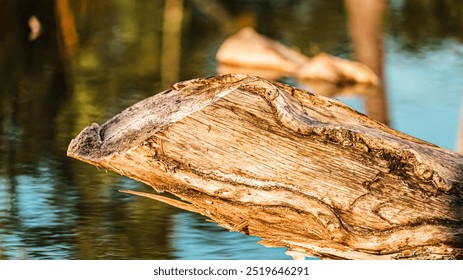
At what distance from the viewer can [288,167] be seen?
4.00 metres

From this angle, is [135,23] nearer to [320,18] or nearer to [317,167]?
[320,18]

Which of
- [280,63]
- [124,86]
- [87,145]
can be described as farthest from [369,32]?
[87,145]

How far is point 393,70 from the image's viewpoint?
40.6 feet

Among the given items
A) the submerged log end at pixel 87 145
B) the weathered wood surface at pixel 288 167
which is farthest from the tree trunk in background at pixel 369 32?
the submerged log end at pixel 87 145

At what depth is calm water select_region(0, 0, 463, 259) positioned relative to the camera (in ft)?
22.3

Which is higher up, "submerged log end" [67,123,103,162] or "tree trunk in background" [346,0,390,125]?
"tree trunk in background" [346,0,390,125]

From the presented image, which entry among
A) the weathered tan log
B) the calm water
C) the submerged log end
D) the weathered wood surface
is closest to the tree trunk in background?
the calm water

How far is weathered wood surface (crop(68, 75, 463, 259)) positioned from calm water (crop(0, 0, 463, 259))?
2273 mm

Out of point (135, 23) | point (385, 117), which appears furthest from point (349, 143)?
point (135, 23)

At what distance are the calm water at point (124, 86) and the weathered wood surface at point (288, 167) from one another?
2273 millimetres

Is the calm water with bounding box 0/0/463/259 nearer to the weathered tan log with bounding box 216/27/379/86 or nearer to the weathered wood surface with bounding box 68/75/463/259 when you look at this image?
the weathered tan log with bounding box 216/27/379/86

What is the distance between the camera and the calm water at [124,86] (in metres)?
6.80

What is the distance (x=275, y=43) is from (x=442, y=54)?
1895mm

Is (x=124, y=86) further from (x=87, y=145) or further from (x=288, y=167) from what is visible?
(x=288, y=167)
